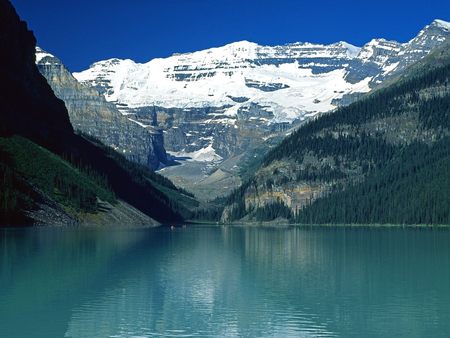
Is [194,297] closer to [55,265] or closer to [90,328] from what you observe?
[90,328]

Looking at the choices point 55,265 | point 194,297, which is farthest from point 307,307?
point 55,265

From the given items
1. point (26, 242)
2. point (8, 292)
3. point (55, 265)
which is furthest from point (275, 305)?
point (26, 242)

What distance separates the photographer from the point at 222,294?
77188 mm

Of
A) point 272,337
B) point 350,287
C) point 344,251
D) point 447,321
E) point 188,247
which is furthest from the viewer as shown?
point 188,247

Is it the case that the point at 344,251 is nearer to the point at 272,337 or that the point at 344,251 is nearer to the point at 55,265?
the point at 55,265

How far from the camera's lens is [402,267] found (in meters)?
102

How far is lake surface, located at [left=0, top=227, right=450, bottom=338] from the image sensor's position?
196 feet

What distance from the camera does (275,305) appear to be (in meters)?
70.2

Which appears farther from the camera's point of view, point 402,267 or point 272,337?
point 402,267

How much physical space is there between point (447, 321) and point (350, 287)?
20199mm

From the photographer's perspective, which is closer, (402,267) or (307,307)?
(307,307)

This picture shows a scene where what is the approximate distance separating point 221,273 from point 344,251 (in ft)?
140

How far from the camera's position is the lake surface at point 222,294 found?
59.8 meters

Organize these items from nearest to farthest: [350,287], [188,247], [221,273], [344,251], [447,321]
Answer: [447,321] → [350,287] → [221,273] → [344,251] → [188,247]
